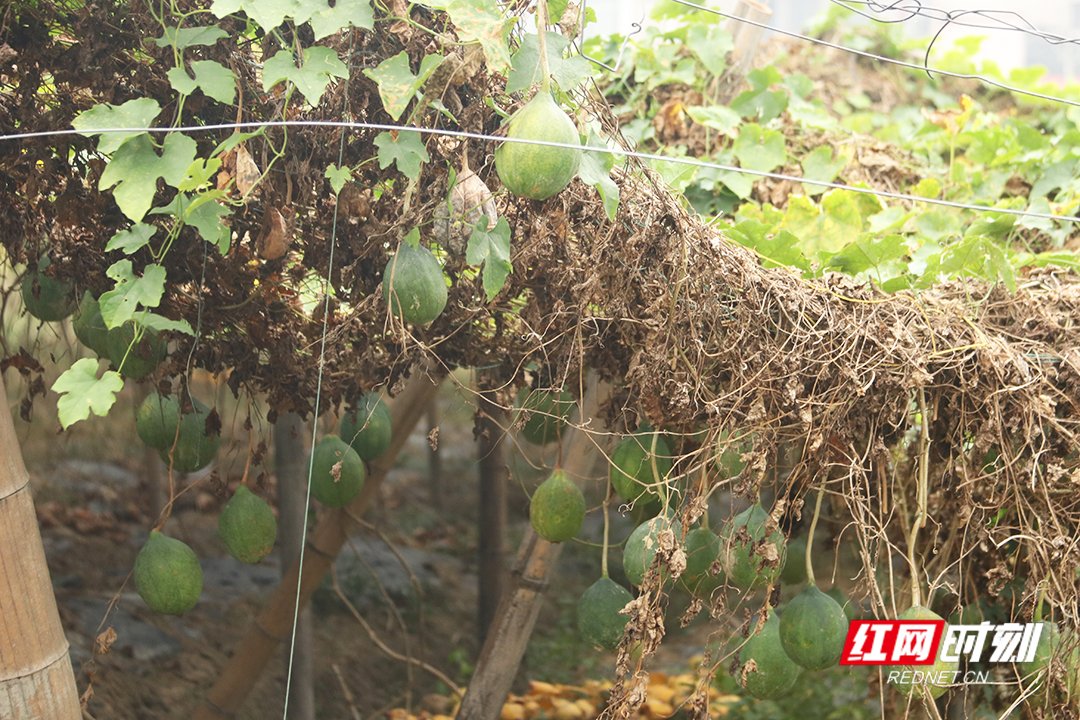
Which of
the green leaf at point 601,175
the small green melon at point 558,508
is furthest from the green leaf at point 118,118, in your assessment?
the small green melon at point 558,508

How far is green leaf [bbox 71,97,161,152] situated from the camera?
1453 millimetres

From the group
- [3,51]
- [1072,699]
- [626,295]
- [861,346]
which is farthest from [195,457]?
[1072,699]

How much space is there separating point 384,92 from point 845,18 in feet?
13.8

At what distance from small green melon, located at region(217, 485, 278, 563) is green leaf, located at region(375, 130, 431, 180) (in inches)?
33.0

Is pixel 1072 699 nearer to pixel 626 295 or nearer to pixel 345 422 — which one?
pixel 626 295

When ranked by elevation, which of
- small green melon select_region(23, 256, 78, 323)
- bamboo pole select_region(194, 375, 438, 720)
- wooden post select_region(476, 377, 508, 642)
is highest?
small green melon select_region(23, 256, 78, 323)

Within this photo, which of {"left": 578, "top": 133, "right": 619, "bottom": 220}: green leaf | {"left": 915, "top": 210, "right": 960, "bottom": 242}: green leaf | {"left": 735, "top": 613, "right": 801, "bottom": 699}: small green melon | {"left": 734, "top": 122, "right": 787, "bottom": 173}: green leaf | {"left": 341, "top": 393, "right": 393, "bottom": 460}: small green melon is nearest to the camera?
{"left": 578, "top": 133, "right": 619, "bottom": 220}: green leaf

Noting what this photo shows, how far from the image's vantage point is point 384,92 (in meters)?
1.48

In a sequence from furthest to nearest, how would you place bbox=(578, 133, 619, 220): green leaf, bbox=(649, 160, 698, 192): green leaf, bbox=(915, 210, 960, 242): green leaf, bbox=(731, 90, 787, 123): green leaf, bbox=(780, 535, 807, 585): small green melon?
bbox=(731, 90, 787, 123): green leaf → bbox=(915, 210, 960, 242): green leaf → bbox=(780, 535, 807, 585): small green melon → bbox=(649, 160, 698, 192): green leaf → bbox=(578, 133, 619, 220): green leaf

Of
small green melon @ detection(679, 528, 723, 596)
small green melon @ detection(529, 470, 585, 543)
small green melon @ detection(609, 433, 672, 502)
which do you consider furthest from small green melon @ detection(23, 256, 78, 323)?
small green melon @ detection(679, 528, 723, 596)

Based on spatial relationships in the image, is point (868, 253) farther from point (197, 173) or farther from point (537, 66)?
point (197, 173)

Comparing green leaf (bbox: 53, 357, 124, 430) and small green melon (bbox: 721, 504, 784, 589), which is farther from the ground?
green leaf (bbox: 53, 357, 124, 430)

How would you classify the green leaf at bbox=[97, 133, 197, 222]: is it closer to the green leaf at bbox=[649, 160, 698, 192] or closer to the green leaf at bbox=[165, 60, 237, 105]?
the green leaf at bbox=[165, 60, 237, 105]

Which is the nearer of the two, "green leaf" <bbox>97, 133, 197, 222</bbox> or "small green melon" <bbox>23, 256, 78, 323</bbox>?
"green leaf" <bbox>97, 133, 197, 222</bbox>
